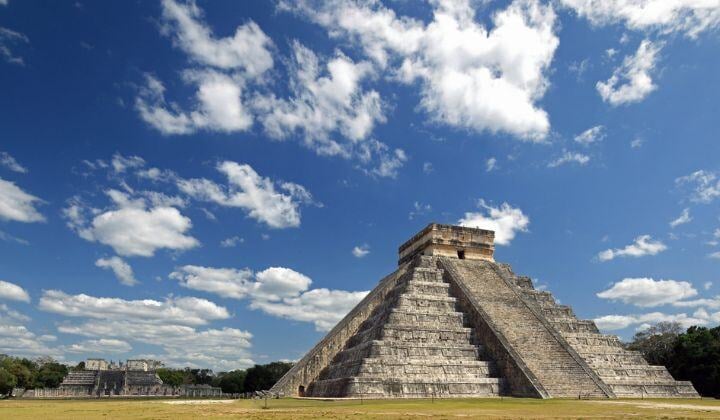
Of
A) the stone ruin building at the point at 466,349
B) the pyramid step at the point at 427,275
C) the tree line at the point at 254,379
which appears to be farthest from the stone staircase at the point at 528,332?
the tree line at the point at 254,379

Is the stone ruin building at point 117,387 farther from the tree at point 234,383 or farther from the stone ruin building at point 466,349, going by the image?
the stone ruin building at point 466,349

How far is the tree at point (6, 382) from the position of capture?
2037 inches

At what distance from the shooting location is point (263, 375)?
194 feet

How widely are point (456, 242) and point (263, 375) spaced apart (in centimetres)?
3677

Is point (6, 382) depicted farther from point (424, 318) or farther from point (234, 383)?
point (424, 318)

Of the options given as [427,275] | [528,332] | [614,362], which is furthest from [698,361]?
[427,275]

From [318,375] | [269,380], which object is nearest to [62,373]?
[269,380]

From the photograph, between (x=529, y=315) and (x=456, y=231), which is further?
(x=456, y=231)

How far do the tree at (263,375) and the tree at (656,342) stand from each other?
34402 millimetres

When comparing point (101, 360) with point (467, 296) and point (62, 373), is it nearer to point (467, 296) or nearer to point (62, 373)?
point (62, 373)

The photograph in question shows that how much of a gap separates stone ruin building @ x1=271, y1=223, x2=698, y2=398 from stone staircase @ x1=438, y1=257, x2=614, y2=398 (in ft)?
0.15

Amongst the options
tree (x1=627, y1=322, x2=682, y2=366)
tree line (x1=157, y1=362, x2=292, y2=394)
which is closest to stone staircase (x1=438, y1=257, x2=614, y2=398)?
tree (x1=627, y1=322, x2=682, y2=366)

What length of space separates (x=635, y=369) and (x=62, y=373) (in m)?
63.0

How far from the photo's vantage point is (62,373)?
209 ft
